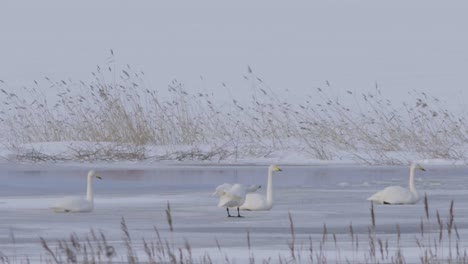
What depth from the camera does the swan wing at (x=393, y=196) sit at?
509 inches

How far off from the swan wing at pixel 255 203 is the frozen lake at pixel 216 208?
92 mm

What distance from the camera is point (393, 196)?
42.5ft

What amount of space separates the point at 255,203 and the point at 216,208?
0.67m

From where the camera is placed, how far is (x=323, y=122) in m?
22.3

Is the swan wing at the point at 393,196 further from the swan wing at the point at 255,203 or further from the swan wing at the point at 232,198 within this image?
the swan wing at the point at 232,198

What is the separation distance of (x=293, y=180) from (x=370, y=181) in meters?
1.07

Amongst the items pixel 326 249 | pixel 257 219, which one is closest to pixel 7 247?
pixel 326 249

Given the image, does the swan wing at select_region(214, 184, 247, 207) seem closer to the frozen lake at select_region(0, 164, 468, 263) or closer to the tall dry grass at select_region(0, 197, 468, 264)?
the frozen lake at select_region(0, 164, 468, 263)

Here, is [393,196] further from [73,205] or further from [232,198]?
[73,205]

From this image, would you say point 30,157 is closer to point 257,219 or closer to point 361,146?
point 361,146

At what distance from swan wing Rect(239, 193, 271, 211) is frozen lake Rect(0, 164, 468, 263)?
0.09 m

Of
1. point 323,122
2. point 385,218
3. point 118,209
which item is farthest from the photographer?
point 323,122

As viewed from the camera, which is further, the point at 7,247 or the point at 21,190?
the point at 21,190

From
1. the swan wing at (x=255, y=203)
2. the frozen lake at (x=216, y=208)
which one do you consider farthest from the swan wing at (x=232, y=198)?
the swan wing at (x=255, y=203)
